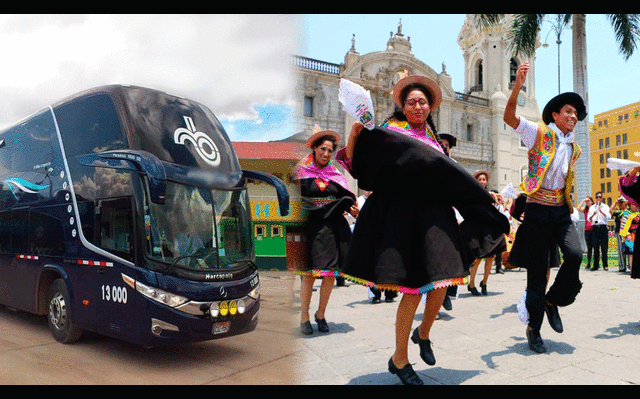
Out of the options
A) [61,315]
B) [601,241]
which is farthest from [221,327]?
[601,241]

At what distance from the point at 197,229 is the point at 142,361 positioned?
1.46 meters

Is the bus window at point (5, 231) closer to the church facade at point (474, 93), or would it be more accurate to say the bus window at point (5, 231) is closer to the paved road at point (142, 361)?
the paved road at point (142, 361)

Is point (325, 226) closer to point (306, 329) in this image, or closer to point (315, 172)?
point (315, 172)

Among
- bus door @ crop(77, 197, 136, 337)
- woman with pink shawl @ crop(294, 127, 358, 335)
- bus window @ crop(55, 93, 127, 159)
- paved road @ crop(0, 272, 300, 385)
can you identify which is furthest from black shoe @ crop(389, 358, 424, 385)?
bus window @ crop(55, 93, 127, 159)

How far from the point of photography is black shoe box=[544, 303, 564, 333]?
4516mm

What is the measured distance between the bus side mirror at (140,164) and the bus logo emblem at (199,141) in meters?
0.61

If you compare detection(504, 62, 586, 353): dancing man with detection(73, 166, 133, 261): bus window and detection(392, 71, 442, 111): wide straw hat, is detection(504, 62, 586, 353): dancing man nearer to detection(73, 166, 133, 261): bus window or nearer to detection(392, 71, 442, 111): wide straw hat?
detection(392, 71, 442, 111): wide straw hat

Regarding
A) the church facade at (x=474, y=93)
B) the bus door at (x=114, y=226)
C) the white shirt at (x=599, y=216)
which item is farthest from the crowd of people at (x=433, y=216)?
the church facade at (x=474, y=93)

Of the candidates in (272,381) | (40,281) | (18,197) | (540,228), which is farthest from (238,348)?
(18,197)

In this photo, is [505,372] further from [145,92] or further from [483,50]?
[483,50]

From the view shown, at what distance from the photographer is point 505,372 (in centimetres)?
359

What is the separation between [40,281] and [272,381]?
14.3 feet

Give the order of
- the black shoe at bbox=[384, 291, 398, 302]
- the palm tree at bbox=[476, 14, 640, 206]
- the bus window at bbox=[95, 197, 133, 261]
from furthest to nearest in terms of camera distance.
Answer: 1. the palm tree at bbox=[476, 14, 640, 206]
2. the bus window at bbox=[95, 197, 133, 261]
3. the black shoe at bbox=[384, 291, 398, 302]

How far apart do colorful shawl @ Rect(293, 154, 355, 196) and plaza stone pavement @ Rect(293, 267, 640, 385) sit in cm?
120
